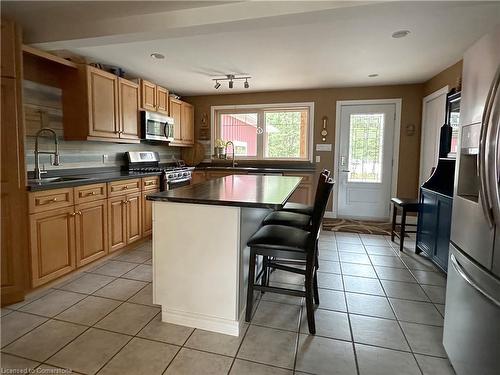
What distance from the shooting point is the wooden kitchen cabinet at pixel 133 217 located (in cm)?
332

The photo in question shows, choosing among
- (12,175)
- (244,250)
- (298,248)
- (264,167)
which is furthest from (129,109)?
(298,248)

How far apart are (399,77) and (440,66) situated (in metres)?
0.59

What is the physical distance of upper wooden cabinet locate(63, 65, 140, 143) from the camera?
9.95ft

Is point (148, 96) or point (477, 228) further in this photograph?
point (148, 96)

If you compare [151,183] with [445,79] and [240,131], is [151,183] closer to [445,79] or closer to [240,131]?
[240,131]

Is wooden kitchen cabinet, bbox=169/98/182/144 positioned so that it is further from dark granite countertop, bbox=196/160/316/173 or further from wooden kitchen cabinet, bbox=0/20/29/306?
wooden kitchen cabinet, bbox=0/20/29/306

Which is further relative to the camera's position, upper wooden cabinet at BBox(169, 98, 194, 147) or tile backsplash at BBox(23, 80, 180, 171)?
upper wooden cabinet at BBox(169, 98, 194, 147)

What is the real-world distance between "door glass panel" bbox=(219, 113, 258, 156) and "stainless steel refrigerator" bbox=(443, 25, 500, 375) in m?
4.07

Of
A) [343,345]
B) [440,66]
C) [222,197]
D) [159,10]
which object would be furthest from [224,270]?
[440,66]

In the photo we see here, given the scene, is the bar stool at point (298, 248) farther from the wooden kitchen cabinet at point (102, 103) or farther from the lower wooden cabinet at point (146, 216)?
the wooden kitchen cabinet at point (102, 103)

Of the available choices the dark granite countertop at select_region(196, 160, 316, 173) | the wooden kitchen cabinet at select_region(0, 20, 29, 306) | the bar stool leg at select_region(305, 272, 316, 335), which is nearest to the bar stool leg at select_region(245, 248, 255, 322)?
the bar stool leg at select_region(305, 272, 316, 335)

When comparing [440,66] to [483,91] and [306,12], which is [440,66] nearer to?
[306,12]

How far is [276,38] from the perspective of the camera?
9.15ft

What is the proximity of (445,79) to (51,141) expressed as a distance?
15.3 ft
